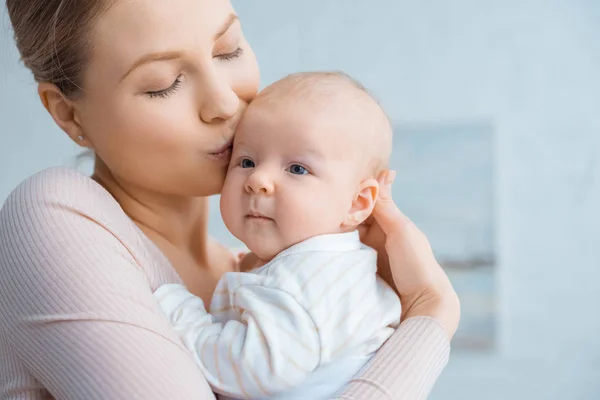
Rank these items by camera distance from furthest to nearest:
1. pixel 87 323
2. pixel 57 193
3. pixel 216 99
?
pixel 216 99, pixel 57 193, pixel 87 323

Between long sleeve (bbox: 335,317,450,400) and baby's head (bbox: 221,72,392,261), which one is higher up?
baby's head (bbox: 221,72,392,261)

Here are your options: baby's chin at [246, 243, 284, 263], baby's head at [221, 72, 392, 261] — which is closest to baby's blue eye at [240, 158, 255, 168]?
baby's head at [221, 72, 392, 261]

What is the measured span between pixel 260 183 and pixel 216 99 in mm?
159

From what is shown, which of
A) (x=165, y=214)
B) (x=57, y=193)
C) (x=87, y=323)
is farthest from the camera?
(x=165, y=214)

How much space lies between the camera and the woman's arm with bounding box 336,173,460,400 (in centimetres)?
103

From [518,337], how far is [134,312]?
332 cm

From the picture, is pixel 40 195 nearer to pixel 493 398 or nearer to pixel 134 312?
pixel 134 312

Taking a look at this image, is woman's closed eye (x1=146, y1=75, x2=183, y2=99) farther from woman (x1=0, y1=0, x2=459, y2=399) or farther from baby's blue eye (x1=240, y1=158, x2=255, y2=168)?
baby's blue eye (x1=240, y1=158, x2=255, y2=168)

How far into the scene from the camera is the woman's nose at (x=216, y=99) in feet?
3.80

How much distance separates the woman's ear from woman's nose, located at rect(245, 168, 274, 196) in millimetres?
326

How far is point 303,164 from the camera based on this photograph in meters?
1.13

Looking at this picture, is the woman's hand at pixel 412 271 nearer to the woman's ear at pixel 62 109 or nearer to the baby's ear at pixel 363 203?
the baby's ear at pixel 363 203

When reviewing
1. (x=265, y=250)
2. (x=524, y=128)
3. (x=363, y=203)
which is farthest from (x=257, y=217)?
(x=524, y=128)

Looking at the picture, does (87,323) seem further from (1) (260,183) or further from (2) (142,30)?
(2) (142,30)
